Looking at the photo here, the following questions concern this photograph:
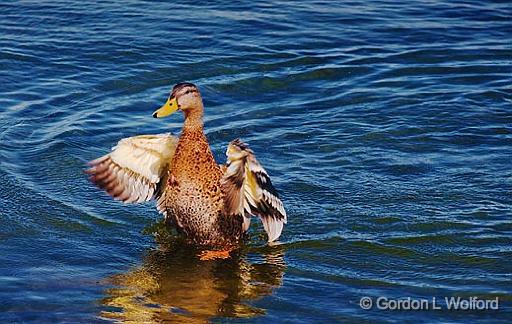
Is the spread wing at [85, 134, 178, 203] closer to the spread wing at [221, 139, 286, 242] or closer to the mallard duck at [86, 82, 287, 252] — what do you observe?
the mallard duck at [86, 82, 287, 252]

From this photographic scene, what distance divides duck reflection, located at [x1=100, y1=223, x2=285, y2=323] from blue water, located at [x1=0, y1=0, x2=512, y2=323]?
0.02m

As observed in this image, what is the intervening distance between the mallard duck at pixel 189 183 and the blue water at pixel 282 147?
9.5 inches

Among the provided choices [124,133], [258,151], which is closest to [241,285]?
[258,151]

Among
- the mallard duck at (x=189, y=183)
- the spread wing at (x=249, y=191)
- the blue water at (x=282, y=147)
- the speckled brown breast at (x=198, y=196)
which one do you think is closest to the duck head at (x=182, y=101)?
the mallard duck at (x=189, y=183)

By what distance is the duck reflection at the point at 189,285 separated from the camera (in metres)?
7.48

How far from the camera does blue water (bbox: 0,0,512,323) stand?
309 inches

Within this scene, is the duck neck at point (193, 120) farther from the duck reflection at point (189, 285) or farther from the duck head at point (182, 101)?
the duck reflection at point (189, 285)

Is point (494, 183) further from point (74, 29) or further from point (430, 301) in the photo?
point (74, 29)

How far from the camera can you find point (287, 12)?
14.9 metres

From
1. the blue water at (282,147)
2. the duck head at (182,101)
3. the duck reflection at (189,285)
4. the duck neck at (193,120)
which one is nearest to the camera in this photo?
the duck reflection at (189,285)

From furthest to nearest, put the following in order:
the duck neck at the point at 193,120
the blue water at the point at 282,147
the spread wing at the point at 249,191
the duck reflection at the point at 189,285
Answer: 1. the duck neck at the point at 193,120
2. the spread wing at the point at 249,191
3. the blue water at the point at 282,147
4. the duck reflection at the point at 189,285

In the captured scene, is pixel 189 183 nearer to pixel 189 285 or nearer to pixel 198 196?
pixel 198 196

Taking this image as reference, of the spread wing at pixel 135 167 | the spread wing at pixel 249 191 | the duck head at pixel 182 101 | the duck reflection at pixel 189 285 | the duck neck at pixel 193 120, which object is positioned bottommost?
the duck reflection at pixel 189 285

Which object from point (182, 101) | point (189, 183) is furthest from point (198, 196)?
point (182, 101)
